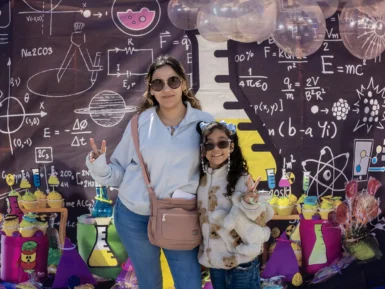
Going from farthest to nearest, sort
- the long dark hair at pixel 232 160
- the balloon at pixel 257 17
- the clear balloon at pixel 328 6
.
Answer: the clear balloon at pixel 328 6
the balloon at pixel 257 17
the long dark hair at pixel 232 160

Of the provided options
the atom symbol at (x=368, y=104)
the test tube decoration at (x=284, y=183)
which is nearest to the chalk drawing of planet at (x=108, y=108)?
the test tube decoration at (x=284, y=183)

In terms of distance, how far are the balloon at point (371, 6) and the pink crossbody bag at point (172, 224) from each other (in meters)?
2.18

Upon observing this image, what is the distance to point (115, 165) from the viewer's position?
9.92 ft

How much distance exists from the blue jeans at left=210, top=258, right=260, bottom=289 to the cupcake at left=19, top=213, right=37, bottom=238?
2167 mm

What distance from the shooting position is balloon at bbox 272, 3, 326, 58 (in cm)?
395

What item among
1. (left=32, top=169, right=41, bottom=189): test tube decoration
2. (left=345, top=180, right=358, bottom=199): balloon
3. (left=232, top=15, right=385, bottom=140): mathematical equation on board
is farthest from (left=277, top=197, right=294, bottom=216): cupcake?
(left=32, top=169, right=41, bottom=189): test tube decoration

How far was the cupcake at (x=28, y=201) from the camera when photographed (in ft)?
14.9

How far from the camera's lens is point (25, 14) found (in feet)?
15.0

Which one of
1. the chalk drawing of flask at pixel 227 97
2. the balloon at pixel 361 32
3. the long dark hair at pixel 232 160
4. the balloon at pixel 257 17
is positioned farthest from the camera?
the chalk drawing of flask at pixel 227 97

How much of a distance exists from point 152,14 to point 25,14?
3.47 feet

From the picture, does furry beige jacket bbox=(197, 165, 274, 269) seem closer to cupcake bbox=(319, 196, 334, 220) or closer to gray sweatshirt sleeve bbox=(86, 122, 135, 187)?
gray sweatshirt sleeve bbox=(86, 122, 135, 187)

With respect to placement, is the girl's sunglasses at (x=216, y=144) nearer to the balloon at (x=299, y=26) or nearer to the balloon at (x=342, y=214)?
the balloon at (x=299, y=26)

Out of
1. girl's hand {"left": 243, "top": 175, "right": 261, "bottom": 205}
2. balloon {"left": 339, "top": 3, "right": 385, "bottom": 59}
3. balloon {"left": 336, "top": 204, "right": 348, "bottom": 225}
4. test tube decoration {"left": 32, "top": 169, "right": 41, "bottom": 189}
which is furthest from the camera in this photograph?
test tube decoration {"left": 32, "top": 169, "right": 41, "bottom": 189}

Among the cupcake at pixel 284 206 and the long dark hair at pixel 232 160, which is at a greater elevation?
the long dark hair at pixel 232 160
